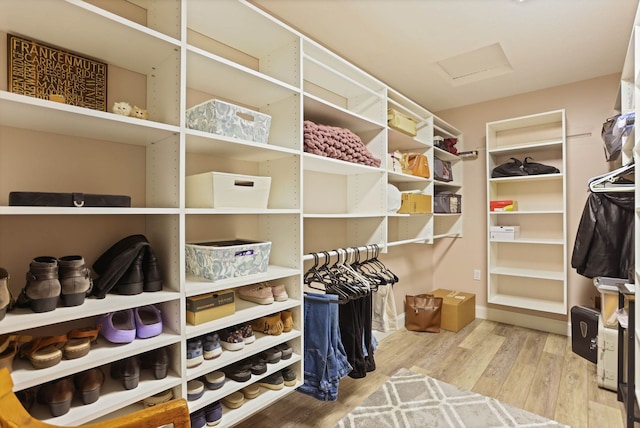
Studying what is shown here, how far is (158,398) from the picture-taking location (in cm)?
135

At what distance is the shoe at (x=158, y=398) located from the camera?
134cm

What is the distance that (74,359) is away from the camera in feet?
3.63

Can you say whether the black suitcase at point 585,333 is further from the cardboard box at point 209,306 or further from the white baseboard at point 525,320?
the cardboard box at point 209,306

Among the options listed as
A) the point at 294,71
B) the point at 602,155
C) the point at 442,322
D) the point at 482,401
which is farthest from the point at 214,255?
the point at 602,155

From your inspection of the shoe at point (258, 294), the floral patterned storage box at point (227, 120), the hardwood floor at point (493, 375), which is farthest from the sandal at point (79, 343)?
the hardwood floor at point (493, 375)

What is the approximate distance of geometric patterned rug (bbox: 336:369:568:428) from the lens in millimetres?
1958

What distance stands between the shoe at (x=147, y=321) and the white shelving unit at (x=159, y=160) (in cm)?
4

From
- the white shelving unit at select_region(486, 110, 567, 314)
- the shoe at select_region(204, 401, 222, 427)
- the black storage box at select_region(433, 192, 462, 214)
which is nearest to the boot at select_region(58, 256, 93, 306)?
the shoe at select_region(204, 401, 222, 427)

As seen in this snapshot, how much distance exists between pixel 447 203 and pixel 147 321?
315 centimetres

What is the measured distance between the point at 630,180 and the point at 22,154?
3.55 m

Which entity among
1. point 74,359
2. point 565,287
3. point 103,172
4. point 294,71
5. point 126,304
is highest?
point 294,71

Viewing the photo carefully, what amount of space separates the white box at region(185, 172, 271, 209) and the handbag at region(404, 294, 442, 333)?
94.0 inches

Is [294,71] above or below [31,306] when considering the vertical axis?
above

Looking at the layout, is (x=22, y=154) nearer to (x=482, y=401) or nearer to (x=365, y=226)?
(x=365, y=226)
